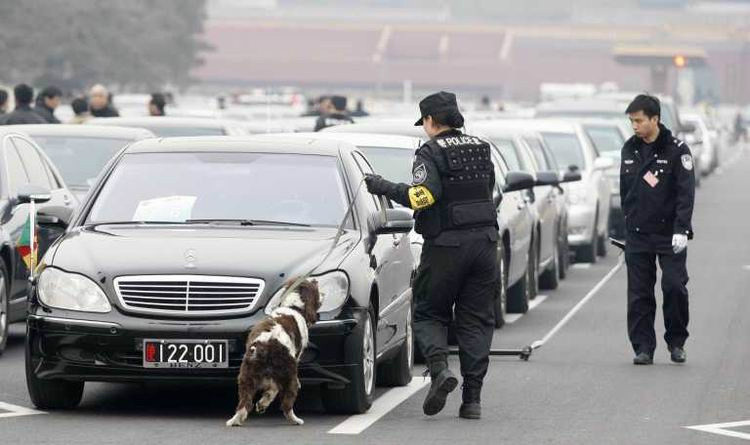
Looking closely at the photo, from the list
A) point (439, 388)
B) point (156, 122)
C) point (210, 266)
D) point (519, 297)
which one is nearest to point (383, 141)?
point (519, 297)

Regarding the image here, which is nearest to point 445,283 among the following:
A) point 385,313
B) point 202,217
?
point 385,313

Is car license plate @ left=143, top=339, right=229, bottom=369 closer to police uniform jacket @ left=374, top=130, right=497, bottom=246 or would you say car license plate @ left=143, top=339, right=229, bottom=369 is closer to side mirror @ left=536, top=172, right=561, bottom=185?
police uniform jacket @ left=374, top=130, right=497, bottom=246

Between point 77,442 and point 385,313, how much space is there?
2.13 meters

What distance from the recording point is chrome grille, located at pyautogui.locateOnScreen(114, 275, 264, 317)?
9.67 meters

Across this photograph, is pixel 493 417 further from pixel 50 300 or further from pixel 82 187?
pixel 82 187

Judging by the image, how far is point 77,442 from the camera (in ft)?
29.9

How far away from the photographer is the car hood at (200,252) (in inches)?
384

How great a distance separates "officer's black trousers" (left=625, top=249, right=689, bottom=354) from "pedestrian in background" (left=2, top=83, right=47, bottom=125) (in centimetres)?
874

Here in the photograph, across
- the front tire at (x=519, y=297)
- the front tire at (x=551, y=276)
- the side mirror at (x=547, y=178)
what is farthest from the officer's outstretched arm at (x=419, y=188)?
the front tire at (x=551, y=276)

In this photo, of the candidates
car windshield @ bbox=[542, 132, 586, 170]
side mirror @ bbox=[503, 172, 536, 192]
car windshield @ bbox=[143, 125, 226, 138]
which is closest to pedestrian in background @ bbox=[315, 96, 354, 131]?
car windshield @ bbox=[542, 132, 586, 170]

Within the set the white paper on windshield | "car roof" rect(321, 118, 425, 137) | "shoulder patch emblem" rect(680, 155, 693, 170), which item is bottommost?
"car roof" rect(321, 118, 425, 137)

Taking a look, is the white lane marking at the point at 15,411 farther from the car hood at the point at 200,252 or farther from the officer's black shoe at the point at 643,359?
the officer's black shoe at the point at 643,359

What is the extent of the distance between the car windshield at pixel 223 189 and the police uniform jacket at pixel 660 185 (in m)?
2.68

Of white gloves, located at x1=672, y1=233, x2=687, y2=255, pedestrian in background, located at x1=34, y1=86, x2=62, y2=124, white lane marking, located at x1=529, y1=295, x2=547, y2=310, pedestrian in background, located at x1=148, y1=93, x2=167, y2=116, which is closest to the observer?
white gloves, located at x1=672, y1=233, x2=687, y2=255
